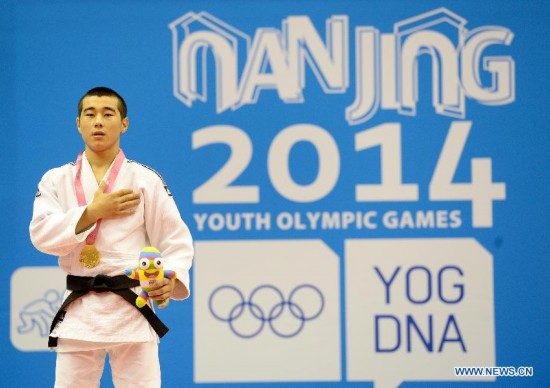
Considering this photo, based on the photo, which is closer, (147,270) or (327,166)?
(147,270)

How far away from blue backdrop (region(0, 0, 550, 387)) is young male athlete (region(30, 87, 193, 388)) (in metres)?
1.21

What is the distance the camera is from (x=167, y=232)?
134 inches

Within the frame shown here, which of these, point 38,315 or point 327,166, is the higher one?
point 327,166

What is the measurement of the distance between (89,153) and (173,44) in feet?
4.50

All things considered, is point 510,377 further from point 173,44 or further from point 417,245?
point 173,44

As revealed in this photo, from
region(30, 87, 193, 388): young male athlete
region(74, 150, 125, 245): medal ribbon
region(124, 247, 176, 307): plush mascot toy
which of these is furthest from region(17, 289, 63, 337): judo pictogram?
region(124, 247, 176, 307): plush mascot toy

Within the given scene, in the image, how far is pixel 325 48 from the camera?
4.60 m

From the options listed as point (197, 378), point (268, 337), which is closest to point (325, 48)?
point (268, 337)

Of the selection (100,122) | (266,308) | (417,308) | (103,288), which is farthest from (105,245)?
(417,308)

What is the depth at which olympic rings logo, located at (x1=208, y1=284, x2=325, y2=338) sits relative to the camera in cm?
462

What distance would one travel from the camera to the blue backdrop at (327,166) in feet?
15.1

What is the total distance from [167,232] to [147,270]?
13.2 inches

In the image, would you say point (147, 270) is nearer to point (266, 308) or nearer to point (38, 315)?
point (266, 308)

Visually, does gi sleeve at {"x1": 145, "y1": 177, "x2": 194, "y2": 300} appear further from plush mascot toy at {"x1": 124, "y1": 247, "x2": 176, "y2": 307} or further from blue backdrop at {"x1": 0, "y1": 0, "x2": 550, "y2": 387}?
blue backdrop at {"x1": 0, "y1": 0, "x2": 550, "y2": 387}
